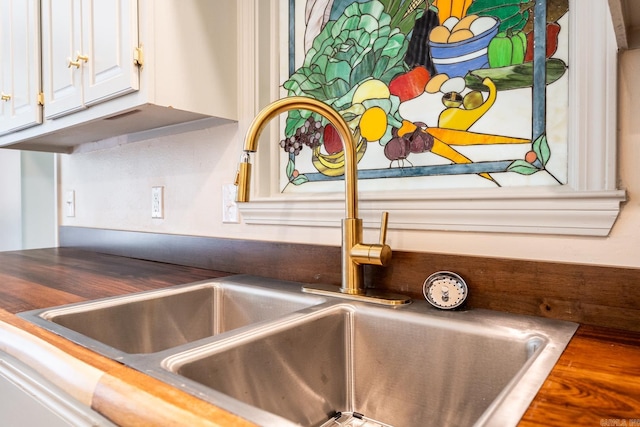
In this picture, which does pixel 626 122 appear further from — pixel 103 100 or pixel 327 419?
pixel 103 100

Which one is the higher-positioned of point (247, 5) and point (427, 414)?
point (247, 5)

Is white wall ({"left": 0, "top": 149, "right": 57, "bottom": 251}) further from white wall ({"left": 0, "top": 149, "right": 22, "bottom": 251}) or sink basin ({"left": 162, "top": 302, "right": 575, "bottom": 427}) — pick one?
sink basin ({"left": 162, "top": 302, "right": 575, "bottom": 427})

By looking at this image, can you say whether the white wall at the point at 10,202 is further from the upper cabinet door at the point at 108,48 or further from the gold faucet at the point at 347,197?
the gold faucet at the point at 347,197

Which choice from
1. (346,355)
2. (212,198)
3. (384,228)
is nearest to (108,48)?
(212,198)

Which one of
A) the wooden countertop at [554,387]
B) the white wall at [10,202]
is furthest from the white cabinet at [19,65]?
the white wall at [10,202]

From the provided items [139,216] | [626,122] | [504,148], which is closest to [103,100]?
Result: [139,216]

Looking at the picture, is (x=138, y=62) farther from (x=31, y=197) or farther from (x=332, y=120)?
(x=31, y=197)

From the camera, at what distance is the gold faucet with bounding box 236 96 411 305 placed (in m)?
0.86

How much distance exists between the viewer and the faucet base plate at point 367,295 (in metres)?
0.84

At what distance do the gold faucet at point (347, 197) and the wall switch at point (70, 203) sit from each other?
5.06 ft

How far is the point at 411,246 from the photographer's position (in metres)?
0.91

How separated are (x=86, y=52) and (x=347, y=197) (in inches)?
36.9

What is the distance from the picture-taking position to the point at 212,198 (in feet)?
4.35

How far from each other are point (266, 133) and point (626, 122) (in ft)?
2.85
